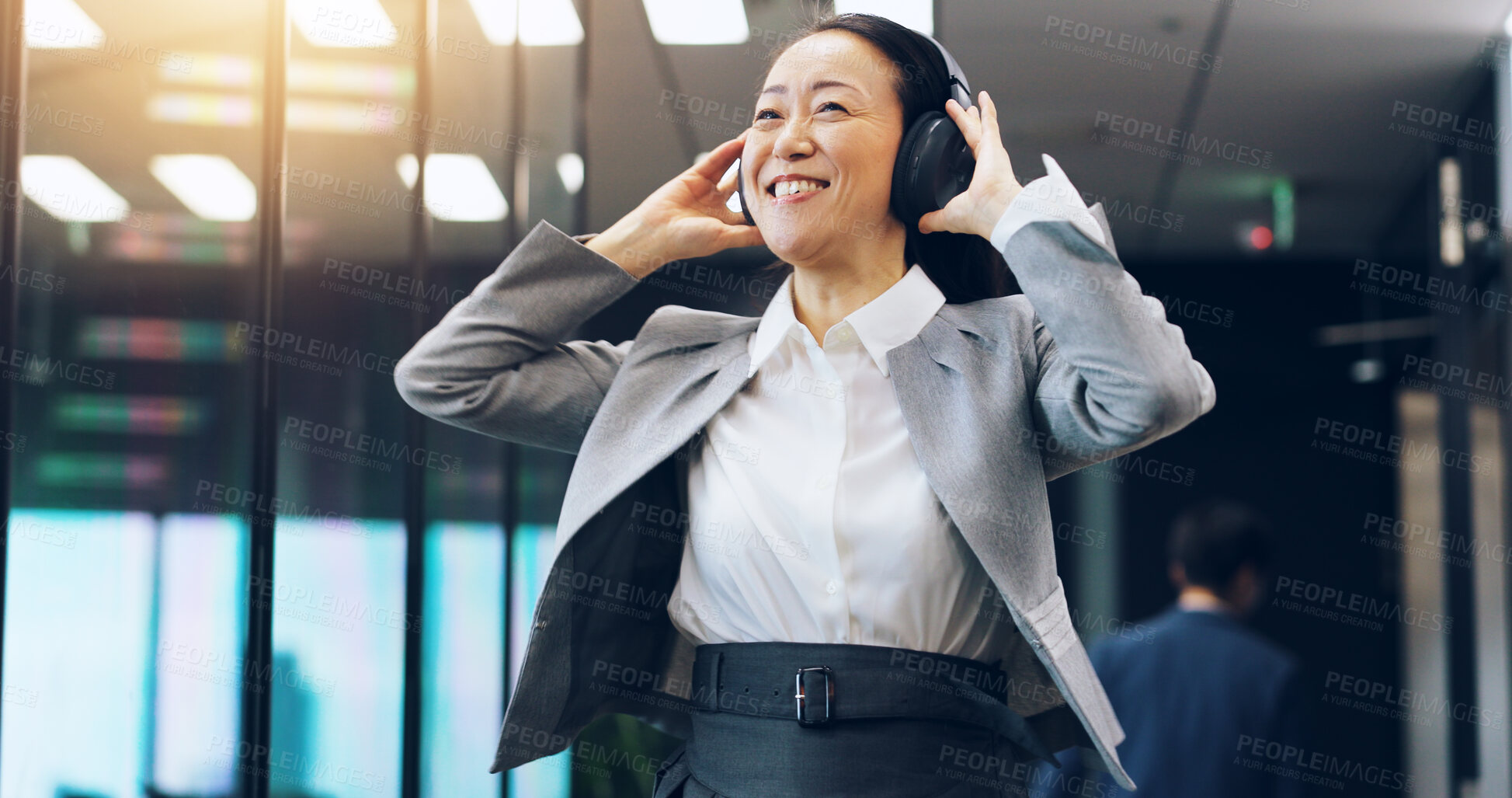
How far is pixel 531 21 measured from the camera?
9.15ft

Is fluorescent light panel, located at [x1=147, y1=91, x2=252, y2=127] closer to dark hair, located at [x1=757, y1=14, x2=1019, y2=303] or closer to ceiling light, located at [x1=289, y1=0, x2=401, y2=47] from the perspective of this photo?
ceiling light, located at [x1=289, y1=0, x2=401, y2=47]

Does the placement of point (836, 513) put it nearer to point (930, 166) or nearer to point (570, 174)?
point (930, 166)

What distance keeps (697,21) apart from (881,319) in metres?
2.26

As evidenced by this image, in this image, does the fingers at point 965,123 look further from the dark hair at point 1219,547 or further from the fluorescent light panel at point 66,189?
the dark hair at point 1219,547

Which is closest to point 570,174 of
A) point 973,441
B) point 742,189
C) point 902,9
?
point 902,9

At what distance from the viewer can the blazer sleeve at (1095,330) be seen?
3.44 feet

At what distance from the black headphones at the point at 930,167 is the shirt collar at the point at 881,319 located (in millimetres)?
82

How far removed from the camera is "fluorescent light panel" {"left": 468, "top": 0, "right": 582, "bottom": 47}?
267cm

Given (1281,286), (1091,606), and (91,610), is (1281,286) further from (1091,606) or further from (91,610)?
(91,610)

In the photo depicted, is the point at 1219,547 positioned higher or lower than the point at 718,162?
lower

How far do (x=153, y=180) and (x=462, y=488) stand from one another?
3.25 ft

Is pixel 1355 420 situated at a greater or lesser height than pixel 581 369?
greater

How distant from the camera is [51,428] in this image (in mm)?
1697

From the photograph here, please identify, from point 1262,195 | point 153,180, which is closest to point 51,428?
point 153,180
